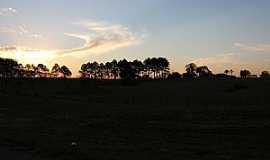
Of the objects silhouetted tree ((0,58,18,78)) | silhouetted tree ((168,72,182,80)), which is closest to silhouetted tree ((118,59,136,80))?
silhouetted tree ((168,72,182,80))

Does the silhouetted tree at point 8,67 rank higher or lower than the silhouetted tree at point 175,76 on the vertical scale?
higher

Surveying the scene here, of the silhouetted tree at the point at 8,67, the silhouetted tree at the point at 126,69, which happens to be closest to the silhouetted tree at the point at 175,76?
the silhouetted tree at the point at 126,69

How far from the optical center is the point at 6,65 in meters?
170

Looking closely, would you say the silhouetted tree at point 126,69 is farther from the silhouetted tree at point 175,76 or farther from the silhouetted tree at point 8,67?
the silhouetted tree at point 8,67

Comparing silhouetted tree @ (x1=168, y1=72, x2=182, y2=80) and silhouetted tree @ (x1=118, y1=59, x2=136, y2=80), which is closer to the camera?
silhouetted tree @ (x1=168, y1=72, x2=182, y2=80)

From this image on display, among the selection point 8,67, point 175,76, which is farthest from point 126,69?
point 8,67

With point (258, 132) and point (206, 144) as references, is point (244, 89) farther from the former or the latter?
point (206, 144)

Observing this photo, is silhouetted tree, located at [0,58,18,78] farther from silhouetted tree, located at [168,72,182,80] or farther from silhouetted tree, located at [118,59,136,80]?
silhouetted tree, located at [168,72,182,80]

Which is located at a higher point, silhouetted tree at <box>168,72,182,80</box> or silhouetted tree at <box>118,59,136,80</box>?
silhouetted tree at <box>118,59,136,80</box>

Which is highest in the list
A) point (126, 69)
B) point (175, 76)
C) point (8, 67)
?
point (8, 67)

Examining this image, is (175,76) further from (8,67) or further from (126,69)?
(8,67)

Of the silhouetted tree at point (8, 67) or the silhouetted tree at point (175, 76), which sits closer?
the silhouetted tree at point (8, 67)

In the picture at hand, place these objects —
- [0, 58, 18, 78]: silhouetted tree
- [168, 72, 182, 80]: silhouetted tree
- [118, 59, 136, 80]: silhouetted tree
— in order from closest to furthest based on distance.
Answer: [0, 58, 18, 78]: silhouetted tree
[168, 72, 182, 80]: silhouetted tree
[118, 59, 136, 80]: silhouetted tree

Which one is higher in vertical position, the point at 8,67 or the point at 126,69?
the point at 8,67
